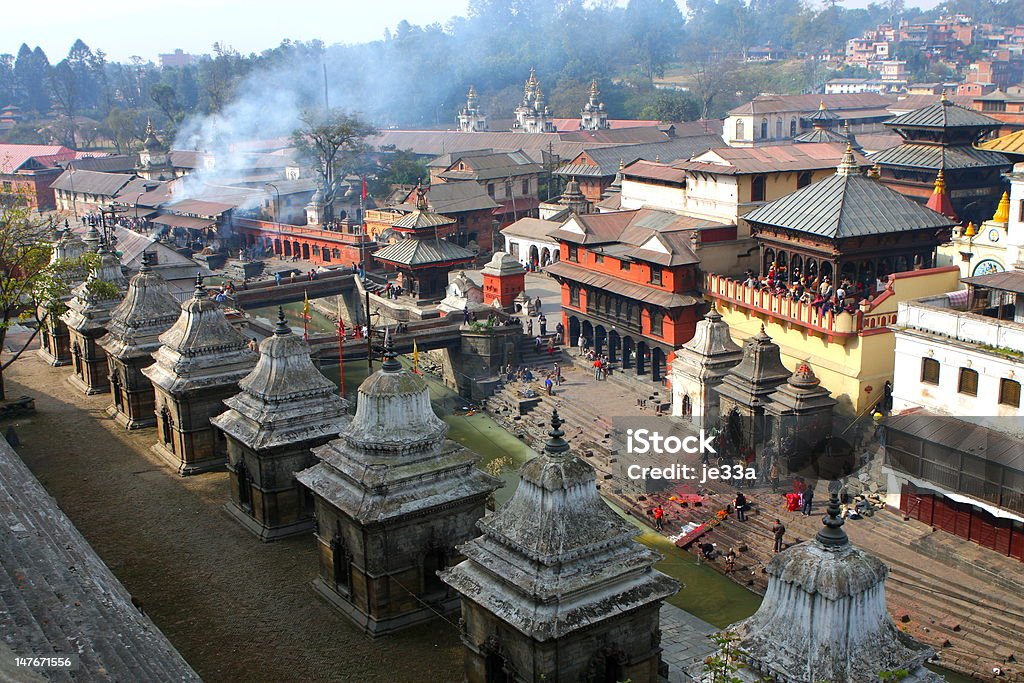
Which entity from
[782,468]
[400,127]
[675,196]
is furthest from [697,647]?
[400,127]

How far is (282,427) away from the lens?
82.3 ft

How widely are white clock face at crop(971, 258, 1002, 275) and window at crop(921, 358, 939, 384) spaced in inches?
307

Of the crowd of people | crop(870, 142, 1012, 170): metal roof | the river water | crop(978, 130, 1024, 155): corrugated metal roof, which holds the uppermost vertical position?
crop(978, 130, 1024, 155): corrugated metal roof

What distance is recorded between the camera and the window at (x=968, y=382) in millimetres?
29578

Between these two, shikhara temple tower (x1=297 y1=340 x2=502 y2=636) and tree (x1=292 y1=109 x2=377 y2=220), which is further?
tree (x1=292 y1=109 x2=377 y2=220)

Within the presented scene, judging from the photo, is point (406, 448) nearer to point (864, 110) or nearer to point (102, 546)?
point (102, 546)

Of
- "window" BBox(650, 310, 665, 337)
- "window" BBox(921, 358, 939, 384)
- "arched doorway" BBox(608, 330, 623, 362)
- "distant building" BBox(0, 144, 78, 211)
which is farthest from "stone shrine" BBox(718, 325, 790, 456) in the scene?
"distant building" BBox(0, 144, 78, 211)

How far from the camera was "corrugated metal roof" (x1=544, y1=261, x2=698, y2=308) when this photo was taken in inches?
1630

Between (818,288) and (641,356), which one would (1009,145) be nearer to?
(818,288)

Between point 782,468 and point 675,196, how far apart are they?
20652mm

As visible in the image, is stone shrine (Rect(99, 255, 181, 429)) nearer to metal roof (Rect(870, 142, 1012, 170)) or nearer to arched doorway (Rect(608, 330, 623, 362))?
arched doorway (Rect(608, 330, 623, 362))

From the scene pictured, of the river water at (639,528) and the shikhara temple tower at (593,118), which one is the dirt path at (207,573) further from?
the shikhara temple tower at (593,118)

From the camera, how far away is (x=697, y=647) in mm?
22234

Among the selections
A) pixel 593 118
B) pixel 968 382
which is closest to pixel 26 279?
pixel 968 382
